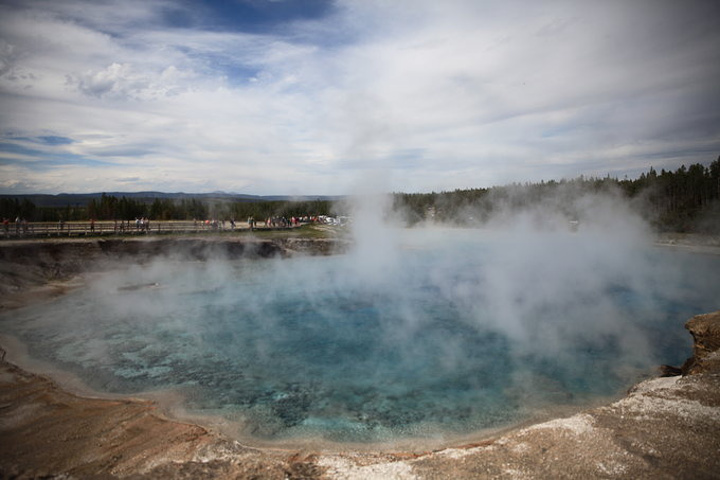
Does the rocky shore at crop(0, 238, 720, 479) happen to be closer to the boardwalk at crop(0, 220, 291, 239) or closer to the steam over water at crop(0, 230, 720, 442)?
the steam over water at crop(0, 230, 720, 442)

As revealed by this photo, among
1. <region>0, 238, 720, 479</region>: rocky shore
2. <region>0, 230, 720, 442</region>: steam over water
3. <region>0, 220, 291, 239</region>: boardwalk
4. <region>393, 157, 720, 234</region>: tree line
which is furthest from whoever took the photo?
<region>393, 157, 720, 234</region>: tree line

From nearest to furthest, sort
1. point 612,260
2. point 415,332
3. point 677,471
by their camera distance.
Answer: point 677,471
point 415,332
point 612,260

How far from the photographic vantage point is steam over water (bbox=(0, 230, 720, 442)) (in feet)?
23.7

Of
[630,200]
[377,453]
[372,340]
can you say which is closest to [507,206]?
[630,200]

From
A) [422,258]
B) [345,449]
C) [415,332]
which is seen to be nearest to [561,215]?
[422,258]

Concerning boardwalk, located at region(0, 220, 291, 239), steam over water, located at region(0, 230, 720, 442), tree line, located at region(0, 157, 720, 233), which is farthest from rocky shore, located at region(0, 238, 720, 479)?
tree line, located at region(0, 157, 720, 233)

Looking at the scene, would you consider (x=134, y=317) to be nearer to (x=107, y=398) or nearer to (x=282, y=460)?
(x=107, y=398)

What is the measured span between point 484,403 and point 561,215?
40.0 metres

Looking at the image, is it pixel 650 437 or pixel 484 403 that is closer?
pixel 650 437

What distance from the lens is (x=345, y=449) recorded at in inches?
229

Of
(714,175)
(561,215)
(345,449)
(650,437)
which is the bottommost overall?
(345,449)

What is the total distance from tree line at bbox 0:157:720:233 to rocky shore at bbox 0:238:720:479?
103 ft

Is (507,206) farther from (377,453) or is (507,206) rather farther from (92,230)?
(377,453)

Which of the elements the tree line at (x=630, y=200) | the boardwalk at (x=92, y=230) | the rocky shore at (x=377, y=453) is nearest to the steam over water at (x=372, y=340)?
the rocky shore at (x=377, y=453)
